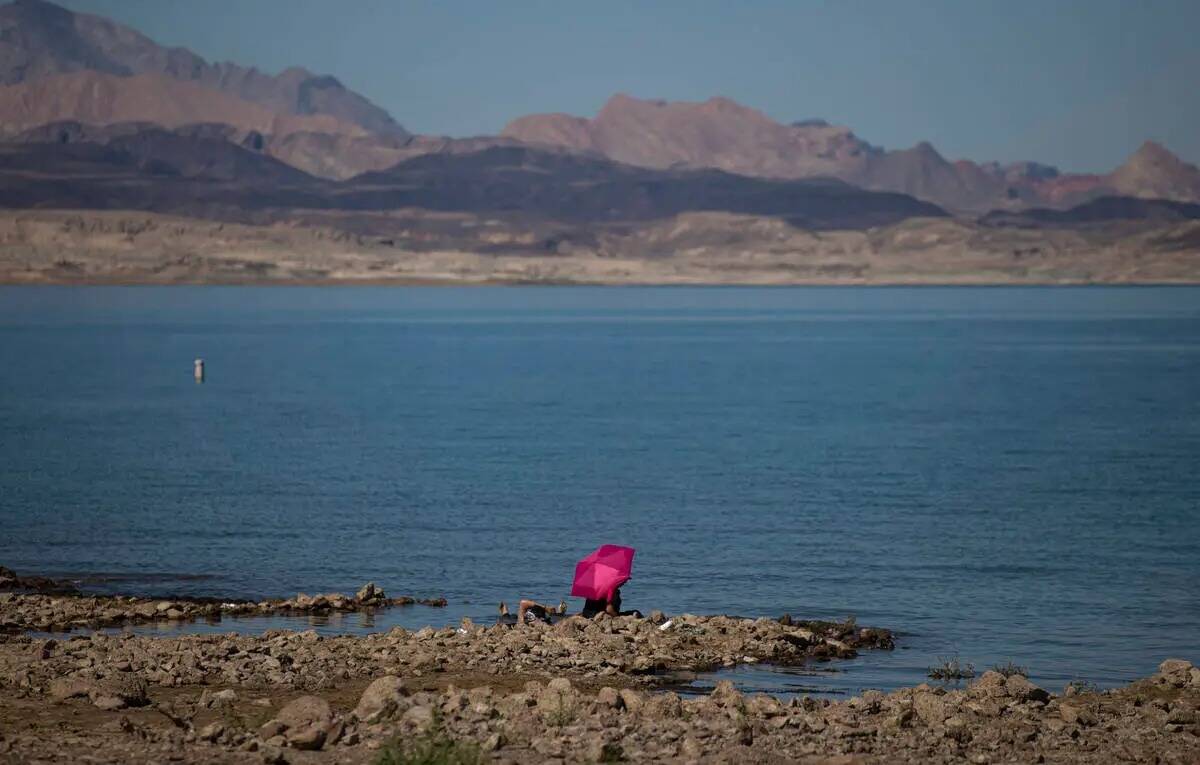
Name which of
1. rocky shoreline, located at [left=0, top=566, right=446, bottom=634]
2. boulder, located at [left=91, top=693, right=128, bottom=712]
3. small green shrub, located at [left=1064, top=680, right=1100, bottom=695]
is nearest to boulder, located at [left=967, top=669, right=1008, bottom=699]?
small green shrub, located at [left=1064, top=680, right=1100, bottom=695]

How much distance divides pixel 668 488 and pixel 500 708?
22.8m

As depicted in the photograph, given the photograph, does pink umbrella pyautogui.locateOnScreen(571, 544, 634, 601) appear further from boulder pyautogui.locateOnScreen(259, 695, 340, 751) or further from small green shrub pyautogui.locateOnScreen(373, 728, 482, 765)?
small green shrub pyautogui.locateOnScreen(373, 728, 482, 765)

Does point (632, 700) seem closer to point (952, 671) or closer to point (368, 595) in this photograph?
point (952, 671)

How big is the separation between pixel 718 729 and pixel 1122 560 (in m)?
15.4

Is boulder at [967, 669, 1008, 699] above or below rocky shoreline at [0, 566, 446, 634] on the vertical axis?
above

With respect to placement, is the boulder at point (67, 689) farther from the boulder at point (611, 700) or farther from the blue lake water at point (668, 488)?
the blue lake water at point (668, 488)

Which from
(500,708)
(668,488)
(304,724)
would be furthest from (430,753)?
(668,488)

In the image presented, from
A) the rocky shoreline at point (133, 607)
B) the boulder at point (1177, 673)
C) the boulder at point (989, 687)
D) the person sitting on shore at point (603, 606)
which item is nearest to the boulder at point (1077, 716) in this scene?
the boulder at point (989, 687)

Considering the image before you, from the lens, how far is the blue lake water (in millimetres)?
24203

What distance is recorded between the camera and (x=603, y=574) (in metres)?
20.7

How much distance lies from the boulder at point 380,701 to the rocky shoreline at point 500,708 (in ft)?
0.09

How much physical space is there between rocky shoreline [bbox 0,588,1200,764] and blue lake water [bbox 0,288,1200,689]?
215 cm

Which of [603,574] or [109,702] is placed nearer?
[109,702]

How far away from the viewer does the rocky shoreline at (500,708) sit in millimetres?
13578
